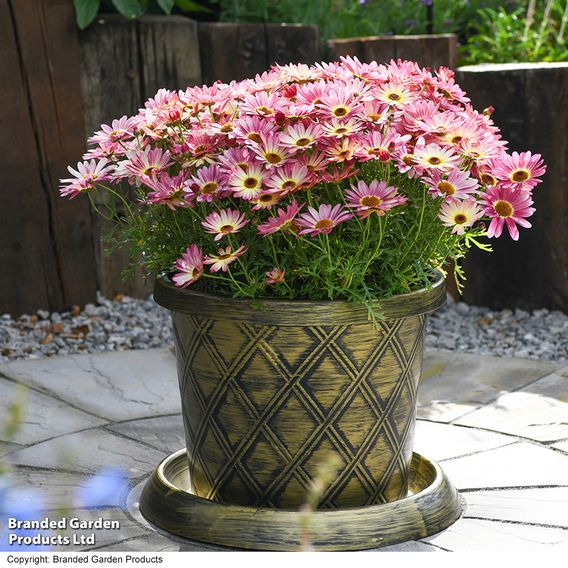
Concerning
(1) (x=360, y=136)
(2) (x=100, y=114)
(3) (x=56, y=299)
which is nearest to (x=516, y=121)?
(2) (x=100, y=114)

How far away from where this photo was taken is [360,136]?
82.7 inches

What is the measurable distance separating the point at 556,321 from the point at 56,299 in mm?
2135

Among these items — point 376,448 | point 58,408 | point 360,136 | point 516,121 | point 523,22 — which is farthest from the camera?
point 523,22

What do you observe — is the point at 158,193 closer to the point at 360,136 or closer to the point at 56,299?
the point at 360,136

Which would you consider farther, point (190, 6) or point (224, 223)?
point (190, 6)

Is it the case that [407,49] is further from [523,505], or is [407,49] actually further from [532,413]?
[523,505]

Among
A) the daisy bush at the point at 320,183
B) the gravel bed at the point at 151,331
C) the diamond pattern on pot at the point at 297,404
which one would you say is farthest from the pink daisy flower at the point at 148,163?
the gravel bed at the point at 151,331

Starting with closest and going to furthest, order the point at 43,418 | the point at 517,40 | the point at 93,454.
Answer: the point at 93,454
the point at 43,418
the point at 517,40

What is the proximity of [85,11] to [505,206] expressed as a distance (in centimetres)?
266

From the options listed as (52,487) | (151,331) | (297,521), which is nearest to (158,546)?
(297,521)

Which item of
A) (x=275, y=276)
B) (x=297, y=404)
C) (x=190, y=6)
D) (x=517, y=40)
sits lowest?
(x=297, y=404)

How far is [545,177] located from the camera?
14.3 feet

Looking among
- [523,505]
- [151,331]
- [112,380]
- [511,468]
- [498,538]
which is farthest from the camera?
[151,331]

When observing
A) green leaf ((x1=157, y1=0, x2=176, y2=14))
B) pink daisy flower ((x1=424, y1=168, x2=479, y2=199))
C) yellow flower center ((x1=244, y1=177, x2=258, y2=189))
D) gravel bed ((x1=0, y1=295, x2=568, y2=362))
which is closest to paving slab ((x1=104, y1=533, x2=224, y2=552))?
yellow flower center ((x1=244, y1=177, x2=258, y2=189))
